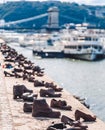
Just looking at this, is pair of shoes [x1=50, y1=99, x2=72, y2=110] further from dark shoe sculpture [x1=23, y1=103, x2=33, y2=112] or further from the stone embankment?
dark shoe sculpture [x1=23, y1=103, x2=33, y2=112]

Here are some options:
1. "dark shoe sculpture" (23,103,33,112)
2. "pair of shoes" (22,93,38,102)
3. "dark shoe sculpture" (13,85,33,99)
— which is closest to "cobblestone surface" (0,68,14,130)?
"dark shoe sculpture" (13,85,33,99)

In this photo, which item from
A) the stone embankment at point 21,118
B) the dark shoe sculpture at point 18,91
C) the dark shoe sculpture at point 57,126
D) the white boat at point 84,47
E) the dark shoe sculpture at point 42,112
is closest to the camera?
the dark shoe sculpture at point 57,126

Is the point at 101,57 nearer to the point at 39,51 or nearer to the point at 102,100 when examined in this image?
the point at 39,51

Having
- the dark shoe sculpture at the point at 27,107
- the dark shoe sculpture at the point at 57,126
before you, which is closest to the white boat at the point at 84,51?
the dark shoe sculpture at the point at 27,107

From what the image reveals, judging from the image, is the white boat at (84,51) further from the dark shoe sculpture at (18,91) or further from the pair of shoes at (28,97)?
the pair of shoes at (28,97)

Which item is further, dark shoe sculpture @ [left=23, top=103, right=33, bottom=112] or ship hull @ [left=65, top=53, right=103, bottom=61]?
ship hull @ [left=65, top=53, right=103, bottom=61]

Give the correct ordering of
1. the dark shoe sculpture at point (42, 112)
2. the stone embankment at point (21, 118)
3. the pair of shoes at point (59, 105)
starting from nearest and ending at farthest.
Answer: the stone embankment at point (21, 118), the dark shoe sculpture at point (42, 112), the pair of shoes at point (59, 105)

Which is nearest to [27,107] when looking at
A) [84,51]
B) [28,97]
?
[28,97]

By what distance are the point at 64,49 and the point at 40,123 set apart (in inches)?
3636

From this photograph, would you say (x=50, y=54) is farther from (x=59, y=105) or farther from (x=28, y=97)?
(x=59, y=105)

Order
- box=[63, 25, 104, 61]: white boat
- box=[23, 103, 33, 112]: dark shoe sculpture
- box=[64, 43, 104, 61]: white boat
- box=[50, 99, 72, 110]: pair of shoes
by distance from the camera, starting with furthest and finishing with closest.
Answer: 1. box=[63, 25, 104, 61]: white boat
2. box=[64, 43, 104, 61]: white boat
3. box=[50, 99, 72, 110]: pair of shoes
4. box=[23, 103, 33, 112]: dark shoe sculpture

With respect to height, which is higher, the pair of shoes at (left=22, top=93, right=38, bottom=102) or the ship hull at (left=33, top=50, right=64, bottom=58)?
the pair of shoes at (left=22, top=93, right=38, bottom=102)

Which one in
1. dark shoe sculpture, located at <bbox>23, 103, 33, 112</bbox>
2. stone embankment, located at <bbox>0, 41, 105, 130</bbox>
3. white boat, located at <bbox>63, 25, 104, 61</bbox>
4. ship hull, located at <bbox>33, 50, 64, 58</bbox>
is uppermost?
dark shoe sculpture, located at <bbox>23, 103, 33, 112</bbox>

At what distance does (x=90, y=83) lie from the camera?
55.2m
